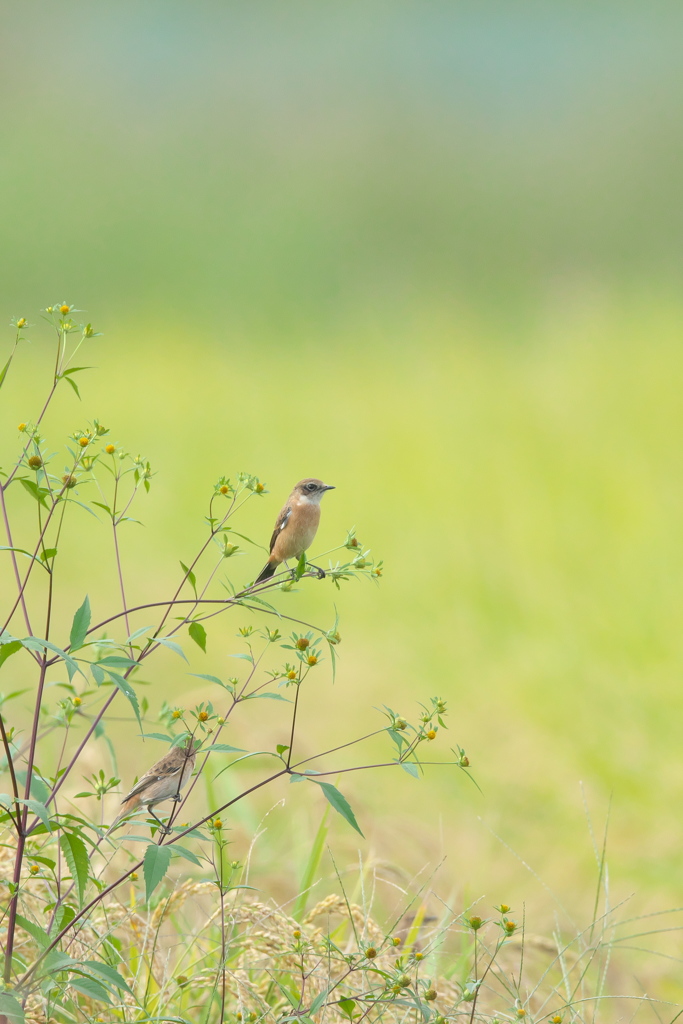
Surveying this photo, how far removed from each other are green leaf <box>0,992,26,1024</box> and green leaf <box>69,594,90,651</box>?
15.1 inches

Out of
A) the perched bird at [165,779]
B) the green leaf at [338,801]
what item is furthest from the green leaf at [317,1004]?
the perched bird at [165,779]

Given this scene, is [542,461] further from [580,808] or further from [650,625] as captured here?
[580,808]

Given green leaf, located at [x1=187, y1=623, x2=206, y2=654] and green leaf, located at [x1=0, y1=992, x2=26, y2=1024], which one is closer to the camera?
green leaf, located at [x1=0, y1=992, x2=26, y2=1024]

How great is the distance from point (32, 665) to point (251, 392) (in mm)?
3324

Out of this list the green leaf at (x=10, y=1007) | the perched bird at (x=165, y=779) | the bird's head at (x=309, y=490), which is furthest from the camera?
the bird's head at (x=309, y=490)

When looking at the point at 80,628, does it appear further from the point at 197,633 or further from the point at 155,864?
the point at 155,864

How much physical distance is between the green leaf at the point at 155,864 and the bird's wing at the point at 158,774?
0.35 metres

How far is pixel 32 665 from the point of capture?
486 centimetres

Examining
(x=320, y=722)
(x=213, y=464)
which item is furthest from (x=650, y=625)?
(x=213, y=464)

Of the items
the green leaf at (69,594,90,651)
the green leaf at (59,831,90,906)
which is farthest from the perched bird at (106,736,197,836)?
the green leaf at (69,594,90,651)

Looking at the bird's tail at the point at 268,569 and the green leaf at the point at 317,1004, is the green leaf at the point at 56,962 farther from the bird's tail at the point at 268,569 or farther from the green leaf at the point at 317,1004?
the bird's tail at the point at 268,569

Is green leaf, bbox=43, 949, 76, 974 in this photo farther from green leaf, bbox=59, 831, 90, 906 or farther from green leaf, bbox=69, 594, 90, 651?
green leaf, bbox=69, 594, 90, 651

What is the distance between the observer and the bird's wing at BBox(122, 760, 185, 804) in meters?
1.41

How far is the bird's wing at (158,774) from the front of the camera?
4.64ft
